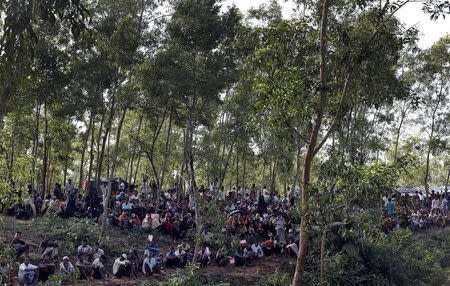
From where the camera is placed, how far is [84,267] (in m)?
11.4

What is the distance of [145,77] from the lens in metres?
15.9

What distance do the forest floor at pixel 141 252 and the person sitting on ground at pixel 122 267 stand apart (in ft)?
→ 0.80

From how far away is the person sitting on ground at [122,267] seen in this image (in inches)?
477

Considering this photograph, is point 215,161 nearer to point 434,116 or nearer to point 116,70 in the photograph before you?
point 116,70

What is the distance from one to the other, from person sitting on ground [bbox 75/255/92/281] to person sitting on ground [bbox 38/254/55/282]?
2.31 ft

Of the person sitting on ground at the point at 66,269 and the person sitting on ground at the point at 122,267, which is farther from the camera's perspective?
the person sitting on ground at the point at 122,267

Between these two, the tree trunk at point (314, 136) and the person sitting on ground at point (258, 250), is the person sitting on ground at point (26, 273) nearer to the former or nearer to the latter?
the tree trunk at point (314, 136)

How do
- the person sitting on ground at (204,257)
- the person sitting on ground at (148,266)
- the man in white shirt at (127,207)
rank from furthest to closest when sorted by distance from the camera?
the man in white shirt at (127,207) → the person sitting on ground at (204,257) → the person sitting on ground at (148,266)

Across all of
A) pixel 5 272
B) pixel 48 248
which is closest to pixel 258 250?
pixel 48 248

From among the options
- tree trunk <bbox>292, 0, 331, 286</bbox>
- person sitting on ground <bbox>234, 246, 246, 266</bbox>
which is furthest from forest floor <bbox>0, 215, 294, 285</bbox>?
tree trunk <bbox>292, 0, 331, 286</bbox>

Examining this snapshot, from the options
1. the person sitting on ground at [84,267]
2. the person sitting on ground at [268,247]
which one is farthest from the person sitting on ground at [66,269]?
the person sitting on ground at [268,247]

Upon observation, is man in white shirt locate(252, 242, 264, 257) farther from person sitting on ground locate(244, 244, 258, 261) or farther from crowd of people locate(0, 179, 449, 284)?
person sitting on ground locate(244, 244, 258, 261)

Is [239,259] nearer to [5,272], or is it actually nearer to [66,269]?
[66,269]

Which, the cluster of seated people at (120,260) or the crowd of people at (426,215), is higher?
the crowd of people at (426,215)
